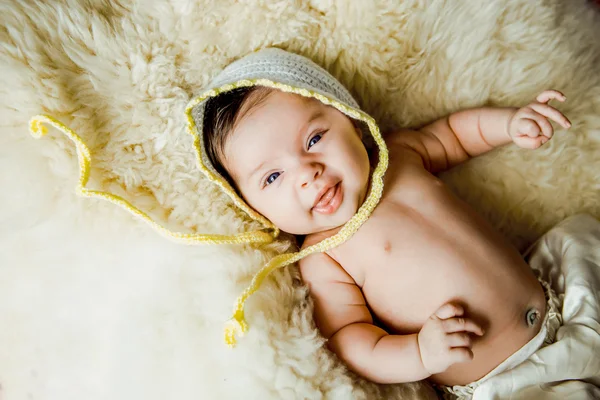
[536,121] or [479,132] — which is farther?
[479,132]

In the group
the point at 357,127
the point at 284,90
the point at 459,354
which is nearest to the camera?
the point at 459,354

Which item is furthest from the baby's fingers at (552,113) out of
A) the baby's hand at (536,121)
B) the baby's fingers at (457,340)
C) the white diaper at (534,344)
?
the baby's fingers at (457,340)

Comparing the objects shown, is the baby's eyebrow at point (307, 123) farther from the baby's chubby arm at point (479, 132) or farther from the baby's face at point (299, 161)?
the baby's chubby arm at point (479, 132)

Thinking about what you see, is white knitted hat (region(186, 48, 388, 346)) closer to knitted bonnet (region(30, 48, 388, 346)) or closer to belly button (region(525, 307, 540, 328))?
knitted bonnet (region(30, 48, 388, 346))

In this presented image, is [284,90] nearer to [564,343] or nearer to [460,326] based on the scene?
[460,326]

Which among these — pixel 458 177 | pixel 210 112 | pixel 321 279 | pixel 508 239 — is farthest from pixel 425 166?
pixel 210 112

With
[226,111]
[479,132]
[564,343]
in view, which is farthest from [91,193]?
[564,343]

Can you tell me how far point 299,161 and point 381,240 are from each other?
245 millimetres

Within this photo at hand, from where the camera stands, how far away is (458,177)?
1.20m

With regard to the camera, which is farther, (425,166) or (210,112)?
(425,166)

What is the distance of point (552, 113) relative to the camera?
0.97 meters

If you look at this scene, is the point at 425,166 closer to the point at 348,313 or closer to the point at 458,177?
the point at 458,177

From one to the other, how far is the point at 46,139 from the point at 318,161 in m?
0.50

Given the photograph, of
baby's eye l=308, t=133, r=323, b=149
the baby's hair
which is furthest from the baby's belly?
the baby's hair
